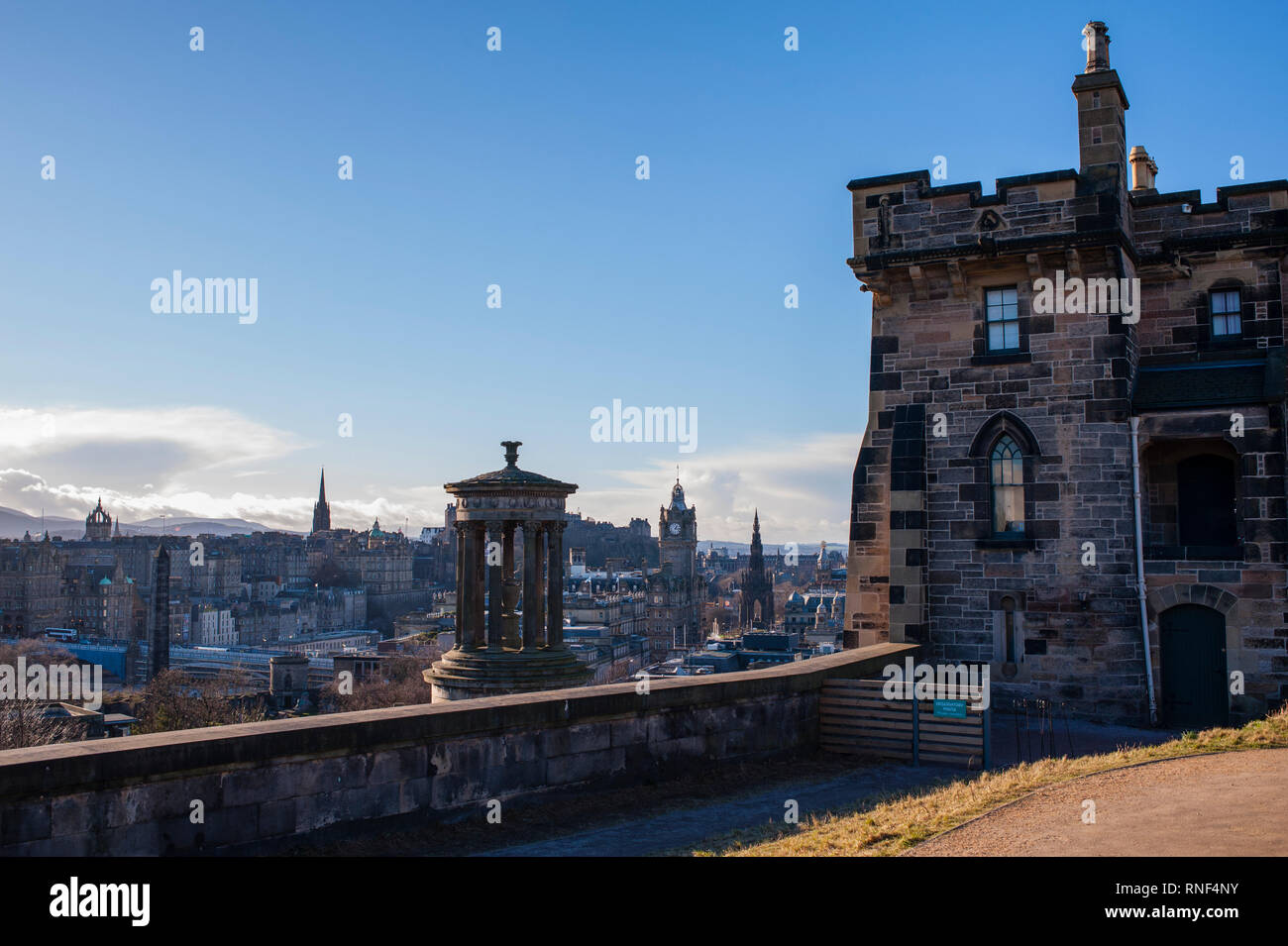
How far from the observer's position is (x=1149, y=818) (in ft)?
25.1

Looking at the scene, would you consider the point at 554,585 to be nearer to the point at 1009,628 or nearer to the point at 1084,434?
the point at 1009,628

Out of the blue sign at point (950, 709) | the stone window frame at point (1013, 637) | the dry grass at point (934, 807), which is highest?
the stone window frame at point (1013, 637)

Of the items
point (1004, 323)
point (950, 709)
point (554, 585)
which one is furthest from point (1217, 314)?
point (554, 585)

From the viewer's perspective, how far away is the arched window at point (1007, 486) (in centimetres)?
1555

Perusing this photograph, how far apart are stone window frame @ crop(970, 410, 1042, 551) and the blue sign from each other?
4591 millimetres

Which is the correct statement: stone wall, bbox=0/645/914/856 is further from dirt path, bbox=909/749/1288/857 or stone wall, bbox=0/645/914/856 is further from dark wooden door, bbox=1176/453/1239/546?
dark wooden door, bbox=1176/453/1239/546

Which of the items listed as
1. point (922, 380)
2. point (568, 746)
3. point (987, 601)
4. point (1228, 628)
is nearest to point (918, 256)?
point (922, 380)

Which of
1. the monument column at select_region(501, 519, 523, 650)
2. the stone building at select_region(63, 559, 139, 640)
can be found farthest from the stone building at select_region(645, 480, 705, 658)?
the monument column at select_region(501, 519, 523, 650)

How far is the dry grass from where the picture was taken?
7.57 m

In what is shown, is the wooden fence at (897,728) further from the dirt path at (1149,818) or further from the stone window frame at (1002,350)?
the stone window frame at (1002,350)

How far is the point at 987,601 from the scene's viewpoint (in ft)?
50.9

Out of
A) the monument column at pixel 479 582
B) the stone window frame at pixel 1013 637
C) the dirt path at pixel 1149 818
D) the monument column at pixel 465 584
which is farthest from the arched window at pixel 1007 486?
the monument column at pixel 465 584

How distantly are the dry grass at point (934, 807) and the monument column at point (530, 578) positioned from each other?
45.4ft
